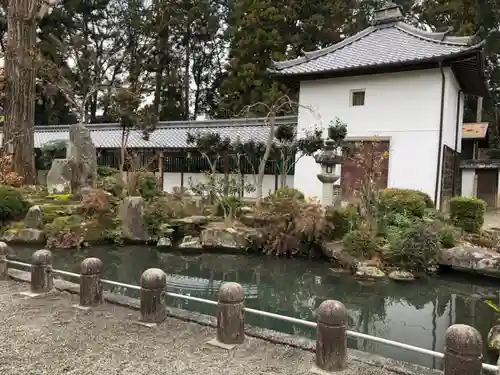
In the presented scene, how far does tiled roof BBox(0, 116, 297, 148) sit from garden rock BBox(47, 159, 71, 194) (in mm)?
Answer: 6033

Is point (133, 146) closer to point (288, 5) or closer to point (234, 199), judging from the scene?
point (234, 199)

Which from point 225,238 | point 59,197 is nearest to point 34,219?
point 59,197

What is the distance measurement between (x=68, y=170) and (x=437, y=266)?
458 inches

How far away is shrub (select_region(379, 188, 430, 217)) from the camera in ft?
32.6

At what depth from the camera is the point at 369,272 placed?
833 cm

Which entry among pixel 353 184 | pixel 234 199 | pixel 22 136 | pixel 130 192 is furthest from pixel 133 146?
pixel 353 184

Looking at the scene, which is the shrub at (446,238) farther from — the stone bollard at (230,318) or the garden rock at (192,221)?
the stone bollard at (230,318)

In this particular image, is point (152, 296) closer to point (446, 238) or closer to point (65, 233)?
point (446, 238)

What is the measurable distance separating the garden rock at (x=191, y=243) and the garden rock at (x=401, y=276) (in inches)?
194

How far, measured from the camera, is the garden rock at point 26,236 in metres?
10.6

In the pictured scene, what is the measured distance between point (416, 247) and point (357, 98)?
7802mm

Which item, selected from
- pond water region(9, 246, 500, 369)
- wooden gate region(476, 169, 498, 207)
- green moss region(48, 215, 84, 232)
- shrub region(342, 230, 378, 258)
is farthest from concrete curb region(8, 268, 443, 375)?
wooden gate region(476, 169, 498, 207)

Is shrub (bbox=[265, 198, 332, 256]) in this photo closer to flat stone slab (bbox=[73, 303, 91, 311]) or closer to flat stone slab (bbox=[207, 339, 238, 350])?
flat stone slab (bbox=[73, 303, 91, 311])

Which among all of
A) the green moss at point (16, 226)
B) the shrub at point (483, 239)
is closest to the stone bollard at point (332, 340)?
the shrub at point (483, 239)
